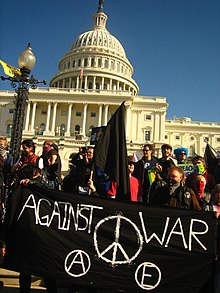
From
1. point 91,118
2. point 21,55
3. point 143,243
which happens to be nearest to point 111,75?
point 91,118

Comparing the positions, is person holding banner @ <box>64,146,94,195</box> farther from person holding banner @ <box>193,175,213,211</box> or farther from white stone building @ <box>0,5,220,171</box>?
white stone building @ <box>0,5,220,171</box>

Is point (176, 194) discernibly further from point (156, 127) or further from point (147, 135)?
point (147, 135)

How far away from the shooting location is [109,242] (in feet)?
14.3

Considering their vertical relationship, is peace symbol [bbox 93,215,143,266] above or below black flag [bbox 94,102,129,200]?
below

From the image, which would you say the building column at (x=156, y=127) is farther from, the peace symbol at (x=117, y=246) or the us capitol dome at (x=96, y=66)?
the peace symbol at (x=117, y=246)

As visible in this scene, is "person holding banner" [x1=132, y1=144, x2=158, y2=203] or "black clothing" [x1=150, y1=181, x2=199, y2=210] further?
"person holding banner" [x1=132, y1=144, x2=158, y2=203]

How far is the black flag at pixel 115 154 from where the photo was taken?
5039 millimetres

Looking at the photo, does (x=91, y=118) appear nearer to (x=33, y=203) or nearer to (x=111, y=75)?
(x=111, y=75)

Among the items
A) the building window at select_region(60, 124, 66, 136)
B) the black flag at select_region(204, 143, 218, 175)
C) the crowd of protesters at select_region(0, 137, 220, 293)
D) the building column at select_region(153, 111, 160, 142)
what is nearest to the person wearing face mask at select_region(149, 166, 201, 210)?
the crowd of protesters at select_region(0, 137, 220, 293)

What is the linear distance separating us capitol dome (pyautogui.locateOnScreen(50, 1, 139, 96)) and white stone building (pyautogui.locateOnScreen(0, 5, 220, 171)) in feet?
0.80

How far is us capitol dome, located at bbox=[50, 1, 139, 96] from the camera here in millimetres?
76375

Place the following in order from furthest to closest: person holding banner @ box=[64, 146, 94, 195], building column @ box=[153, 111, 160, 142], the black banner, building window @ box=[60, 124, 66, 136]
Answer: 1. building window @ box=[60, 124, 66, 136]
2. building column @ box=[153, 111, 160, 142]
3. person holding banner @ box=[64, 146, 94, 195]
4. the black banner

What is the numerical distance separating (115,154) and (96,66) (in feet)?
250

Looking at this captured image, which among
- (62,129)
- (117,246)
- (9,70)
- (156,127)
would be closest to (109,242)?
(117,246)
